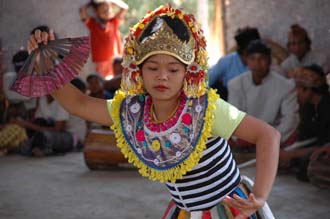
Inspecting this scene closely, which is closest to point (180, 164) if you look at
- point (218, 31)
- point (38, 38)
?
point (38, 38)

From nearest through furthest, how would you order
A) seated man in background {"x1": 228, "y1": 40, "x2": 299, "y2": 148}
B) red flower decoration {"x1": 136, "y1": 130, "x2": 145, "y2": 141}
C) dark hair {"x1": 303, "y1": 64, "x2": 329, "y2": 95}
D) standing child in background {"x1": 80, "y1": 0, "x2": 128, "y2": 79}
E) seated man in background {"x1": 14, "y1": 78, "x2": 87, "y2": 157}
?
red flower decoration {"x1": 136, "y1": 130, "x2": 145, "y2": 141} < dark hair {"x1": 303, "y1": 64, "x2": 329, "y2": 95} < seated man in background {"x1": 228, "y1": 40, "x2": 299, "y2": 148} < seated man in background {"x1": 14, "y1": 78, "x2": 87, "y2": 157} < standing child in background {"x1": 80, "y1": 0, "x2": 128, "y2": 79}

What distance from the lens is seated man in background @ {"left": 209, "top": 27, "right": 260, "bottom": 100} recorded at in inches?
275

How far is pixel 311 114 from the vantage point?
553 cm

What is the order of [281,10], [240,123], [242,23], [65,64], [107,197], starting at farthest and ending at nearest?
1. [242,23]
2. [281,10]
3. [107,197]
4. [65,64]
5. [240,123]

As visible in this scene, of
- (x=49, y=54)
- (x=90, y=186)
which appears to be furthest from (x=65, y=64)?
(x=90, y=186)

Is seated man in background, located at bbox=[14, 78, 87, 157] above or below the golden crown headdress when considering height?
below

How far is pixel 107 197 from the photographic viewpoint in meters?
4.84

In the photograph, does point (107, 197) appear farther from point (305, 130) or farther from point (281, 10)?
point (281, 10)

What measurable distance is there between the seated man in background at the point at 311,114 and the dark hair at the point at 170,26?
3034 millimetres

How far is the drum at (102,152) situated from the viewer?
19.5ft

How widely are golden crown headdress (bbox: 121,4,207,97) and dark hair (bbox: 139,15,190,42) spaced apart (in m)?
0.01

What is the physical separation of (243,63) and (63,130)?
2.27 m

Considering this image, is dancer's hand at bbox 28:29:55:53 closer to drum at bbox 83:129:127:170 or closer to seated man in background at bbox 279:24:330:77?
drum at bbox 83:129:127:170

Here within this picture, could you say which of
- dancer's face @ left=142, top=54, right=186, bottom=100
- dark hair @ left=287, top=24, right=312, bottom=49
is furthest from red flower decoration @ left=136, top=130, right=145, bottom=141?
dark hair @ left=287, top=24, right=312, bottom=49
